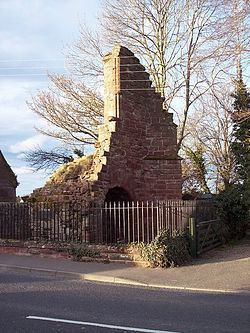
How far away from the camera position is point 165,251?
13.4 meters

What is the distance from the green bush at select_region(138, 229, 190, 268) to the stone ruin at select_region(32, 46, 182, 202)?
4201mm

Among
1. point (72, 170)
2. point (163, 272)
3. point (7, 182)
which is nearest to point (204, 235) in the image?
point (163, 272)


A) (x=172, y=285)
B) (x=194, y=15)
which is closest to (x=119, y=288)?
(x=172, y=285)

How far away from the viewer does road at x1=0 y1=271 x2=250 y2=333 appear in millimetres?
6660

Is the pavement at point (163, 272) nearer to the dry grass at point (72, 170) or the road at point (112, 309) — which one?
the road at point (112, 309)

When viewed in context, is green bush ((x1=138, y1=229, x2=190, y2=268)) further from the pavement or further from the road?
the road

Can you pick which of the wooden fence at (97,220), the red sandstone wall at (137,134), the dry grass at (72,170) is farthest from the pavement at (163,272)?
the red sandstone wall at (137,134)

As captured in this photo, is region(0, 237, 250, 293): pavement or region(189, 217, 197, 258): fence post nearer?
region(0, 237, 250, 293): pavement

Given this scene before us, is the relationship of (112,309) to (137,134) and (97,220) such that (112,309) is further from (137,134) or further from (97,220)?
(137,134)

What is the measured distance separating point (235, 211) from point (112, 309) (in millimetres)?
12916

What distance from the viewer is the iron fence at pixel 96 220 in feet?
51.0

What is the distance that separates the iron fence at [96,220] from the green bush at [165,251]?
1223 mm

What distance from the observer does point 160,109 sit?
2103cm

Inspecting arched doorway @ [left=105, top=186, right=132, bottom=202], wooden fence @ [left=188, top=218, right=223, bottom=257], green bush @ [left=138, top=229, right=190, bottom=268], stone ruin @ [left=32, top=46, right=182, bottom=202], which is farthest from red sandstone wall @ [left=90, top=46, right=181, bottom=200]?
green bush @ [left=138, top=229, right=190, bottom=268]
